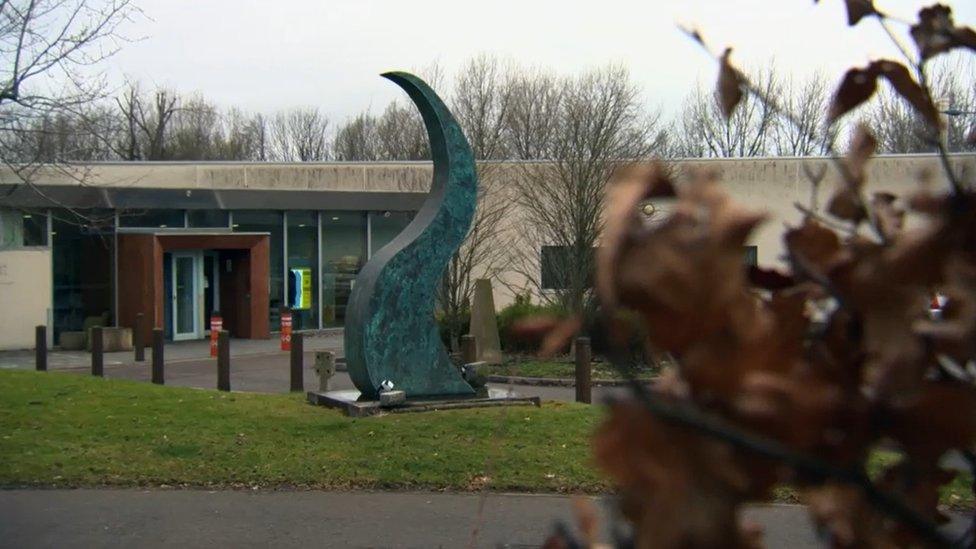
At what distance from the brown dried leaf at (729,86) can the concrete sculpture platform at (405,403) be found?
1126cm

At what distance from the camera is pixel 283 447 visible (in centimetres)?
1127

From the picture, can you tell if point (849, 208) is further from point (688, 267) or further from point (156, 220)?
point (156, 220)

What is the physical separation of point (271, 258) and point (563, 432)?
23.1m

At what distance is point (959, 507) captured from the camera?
358 inches

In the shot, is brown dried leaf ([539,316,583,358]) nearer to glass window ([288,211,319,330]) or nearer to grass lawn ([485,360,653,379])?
grass lawn ([485,360,653,379])

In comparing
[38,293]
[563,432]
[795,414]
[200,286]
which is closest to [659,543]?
[795,414]

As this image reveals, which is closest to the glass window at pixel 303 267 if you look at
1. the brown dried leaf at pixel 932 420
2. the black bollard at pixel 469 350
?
the black bollard at pixel 469 350

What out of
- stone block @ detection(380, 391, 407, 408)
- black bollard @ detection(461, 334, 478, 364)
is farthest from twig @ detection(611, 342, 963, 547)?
black bollard @ detection(461, 334, 478, 364)

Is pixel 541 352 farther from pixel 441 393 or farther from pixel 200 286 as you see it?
pixel 200 286

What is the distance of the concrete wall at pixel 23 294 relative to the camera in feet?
89.7

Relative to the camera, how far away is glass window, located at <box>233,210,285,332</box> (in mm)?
33312

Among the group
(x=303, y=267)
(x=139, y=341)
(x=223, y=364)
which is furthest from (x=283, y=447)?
(x=303, y=267)

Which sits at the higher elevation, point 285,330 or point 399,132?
point 399,132

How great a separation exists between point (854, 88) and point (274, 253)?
32.5m
